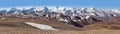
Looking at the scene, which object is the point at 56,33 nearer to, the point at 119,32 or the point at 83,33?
the point at 83,33

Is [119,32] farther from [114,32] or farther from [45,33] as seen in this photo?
[45,33]

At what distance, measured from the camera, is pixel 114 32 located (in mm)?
35188

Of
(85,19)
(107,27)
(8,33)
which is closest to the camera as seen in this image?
(8,33)

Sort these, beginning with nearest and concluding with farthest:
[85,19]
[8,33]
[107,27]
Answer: [8,33] → [107,27] → [85,19]

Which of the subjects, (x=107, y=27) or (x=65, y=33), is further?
(x=107, y=27)

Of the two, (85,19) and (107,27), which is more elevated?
(107,27)

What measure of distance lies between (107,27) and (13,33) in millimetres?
14499

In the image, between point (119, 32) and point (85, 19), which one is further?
point (85, 19)

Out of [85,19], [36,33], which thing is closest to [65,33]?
[36,33]

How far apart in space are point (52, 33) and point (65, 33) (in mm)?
1160

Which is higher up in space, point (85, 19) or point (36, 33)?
point (36, 33)

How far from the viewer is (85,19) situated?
187875 millimetres

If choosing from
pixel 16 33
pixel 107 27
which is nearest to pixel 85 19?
pixel 107 27

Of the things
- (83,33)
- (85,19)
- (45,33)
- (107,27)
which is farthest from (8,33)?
(85,19)
